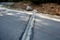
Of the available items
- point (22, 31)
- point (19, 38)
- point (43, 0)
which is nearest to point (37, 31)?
point (22, 31)

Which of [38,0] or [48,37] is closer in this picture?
[48,37]

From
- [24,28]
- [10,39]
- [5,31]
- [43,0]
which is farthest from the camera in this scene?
[43,0]

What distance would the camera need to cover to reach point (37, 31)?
→ 1896 mm

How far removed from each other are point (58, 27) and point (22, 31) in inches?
25.6

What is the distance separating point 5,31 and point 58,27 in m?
0.90

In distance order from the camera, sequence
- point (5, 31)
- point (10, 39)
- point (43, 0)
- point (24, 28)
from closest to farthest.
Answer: point (10, 39), point (5, 31), point (24, 28), point (43, 0)

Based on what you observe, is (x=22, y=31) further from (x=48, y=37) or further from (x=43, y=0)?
(x=43, y=0)

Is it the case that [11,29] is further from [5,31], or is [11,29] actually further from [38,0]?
[38,0]

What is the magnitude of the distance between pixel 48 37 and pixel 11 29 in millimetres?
618

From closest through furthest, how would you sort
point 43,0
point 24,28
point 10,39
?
point 10,39, point 24,28, point 43,0

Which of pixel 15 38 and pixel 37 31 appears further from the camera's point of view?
pixel 37 31

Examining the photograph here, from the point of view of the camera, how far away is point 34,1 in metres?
4.46

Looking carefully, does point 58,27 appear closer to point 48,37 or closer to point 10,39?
point 48,37

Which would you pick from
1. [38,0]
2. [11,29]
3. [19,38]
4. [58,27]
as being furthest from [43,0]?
[19,38]
